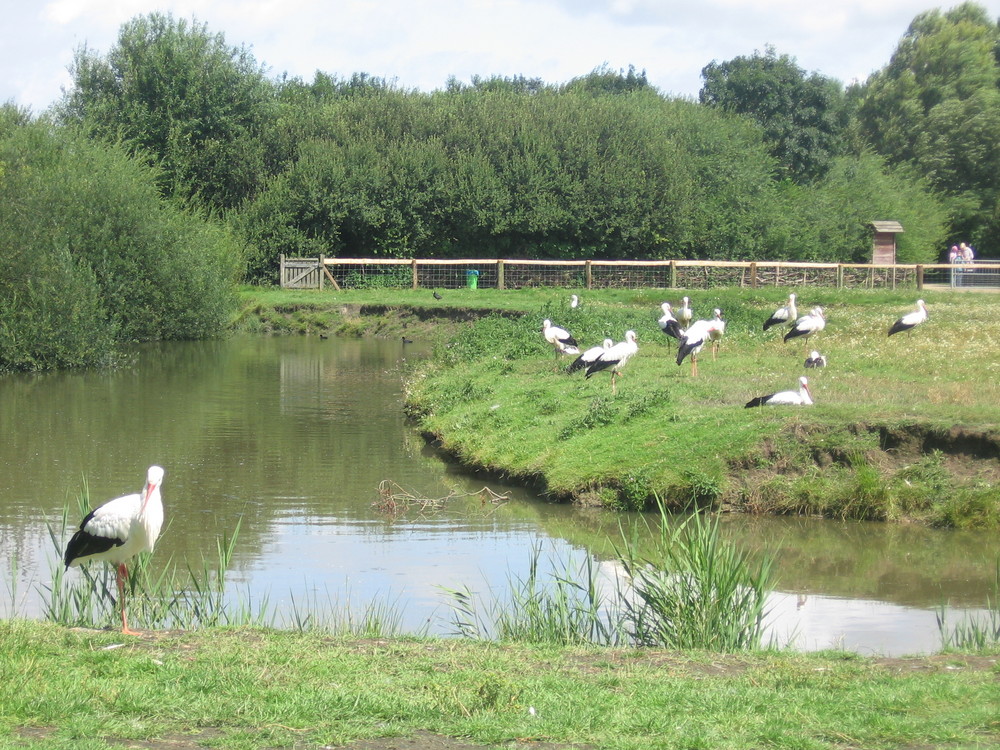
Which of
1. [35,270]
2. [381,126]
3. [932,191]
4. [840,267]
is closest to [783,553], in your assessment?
[35,270]

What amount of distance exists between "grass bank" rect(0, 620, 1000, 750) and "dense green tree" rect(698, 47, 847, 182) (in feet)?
205

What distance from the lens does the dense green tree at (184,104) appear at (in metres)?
50.7

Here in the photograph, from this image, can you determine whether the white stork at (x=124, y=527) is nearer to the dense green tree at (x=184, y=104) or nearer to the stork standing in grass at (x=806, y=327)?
the stork standing in grass at (x=806, y=327)

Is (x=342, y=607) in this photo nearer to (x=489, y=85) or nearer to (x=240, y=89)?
(x=240, y=89)

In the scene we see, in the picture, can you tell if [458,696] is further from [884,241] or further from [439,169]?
[884,241]

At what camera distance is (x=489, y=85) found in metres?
79.4

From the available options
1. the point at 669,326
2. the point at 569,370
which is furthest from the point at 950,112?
the point at 569,370

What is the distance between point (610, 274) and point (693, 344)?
26375 mm

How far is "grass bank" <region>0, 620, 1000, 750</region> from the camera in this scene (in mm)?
5875

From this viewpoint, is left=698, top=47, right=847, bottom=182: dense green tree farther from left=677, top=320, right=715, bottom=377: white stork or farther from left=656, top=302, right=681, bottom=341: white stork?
left=677, top=320, right=715, bottom=377: white stork

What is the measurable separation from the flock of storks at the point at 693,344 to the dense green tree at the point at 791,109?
41189 mm

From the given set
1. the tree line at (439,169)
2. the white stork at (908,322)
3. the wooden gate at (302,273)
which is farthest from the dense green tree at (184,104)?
the white stork at (908,322)

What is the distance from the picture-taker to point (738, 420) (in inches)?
620

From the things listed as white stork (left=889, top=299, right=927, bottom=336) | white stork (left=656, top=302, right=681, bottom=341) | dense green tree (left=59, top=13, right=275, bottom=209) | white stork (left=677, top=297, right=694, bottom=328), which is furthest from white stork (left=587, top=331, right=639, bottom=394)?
dense green tree (left=59, top=13, right=275, bottom=209)
